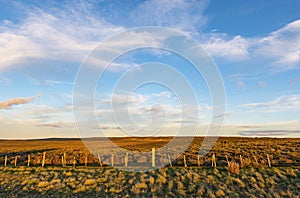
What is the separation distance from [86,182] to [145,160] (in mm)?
11977

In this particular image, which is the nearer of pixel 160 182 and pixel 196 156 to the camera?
pixel 160 182

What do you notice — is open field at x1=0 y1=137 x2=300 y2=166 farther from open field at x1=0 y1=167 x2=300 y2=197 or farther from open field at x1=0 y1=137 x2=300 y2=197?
open field at x1=0 y1=167 x2=300 y2=197

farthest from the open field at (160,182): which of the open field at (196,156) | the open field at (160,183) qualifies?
the open field at (196,156)

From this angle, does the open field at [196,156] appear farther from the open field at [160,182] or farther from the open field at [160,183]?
the open field at [160,183]

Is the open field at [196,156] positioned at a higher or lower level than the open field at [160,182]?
higher

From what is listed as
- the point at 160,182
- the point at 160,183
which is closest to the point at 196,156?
the point at 160,182

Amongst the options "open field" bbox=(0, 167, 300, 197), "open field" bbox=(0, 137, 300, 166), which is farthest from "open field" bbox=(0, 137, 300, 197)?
"open field" bbox=(0, 137, 300, 166)

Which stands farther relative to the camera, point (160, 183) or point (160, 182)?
point (160, 182)

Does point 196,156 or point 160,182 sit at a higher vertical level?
point 196,156

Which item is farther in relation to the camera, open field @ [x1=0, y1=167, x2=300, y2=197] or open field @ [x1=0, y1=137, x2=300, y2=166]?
open field @ [x1=0, y1=137, x2=300, y2=166]

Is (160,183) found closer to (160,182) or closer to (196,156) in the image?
(160,182)

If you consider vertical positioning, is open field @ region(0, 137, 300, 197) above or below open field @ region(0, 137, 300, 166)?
below

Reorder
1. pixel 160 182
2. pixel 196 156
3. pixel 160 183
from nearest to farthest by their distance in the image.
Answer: pixel 160 183
pixel 160 182
pixel 196 156

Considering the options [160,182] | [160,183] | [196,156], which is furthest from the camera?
[196,156]
